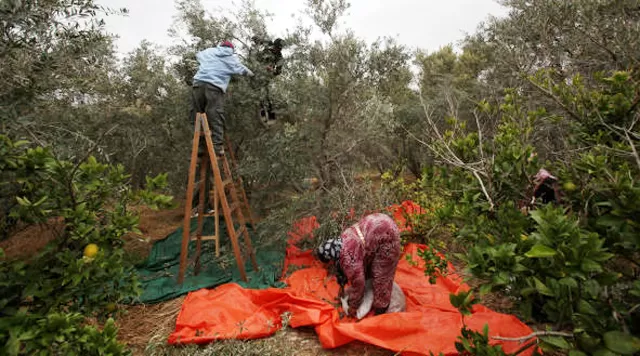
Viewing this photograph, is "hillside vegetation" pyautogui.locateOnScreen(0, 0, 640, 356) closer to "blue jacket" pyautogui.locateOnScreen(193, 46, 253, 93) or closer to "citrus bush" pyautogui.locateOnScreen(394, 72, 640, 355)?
"citrus bush" pyautogui.locateOnScreen(394, 72, 640, 355)

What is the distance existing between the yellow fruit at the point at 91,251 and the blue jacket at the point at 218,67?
309 centimetres

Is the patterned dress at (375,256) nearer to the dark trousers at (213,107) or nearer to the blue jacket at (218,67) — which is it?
the dark trousers at (213,107)

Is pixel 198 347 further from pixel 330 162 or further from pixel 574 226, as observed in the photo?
pixel 330 162

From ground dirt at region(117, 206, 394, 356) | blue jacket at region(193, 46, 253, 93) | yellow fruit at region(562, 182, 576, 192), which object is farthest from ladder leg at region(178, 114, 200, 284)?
yellow fruit at region(562, 182, 576, 192)

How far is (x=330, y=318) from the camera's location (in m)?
2.97

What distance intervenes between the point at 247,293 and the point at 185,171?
140 inches

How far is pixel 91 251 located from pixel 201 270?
9.58 feet

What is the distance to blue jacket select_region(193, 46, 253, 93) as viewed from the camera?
13.5 ft

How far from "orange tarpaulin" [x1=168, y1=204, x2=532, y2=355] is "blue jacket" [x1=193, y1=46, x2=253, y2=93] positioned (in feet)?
8.95

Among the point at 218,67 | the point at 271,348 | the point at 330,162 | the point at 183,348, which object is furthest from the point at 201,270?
the point at 218,67

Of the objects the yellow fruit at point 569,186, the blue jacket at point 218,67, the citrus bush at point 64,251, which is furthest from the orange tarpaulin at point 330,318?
the blue jacket at point 218,67

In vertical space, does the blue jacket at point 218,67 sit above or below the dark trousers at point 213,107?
above

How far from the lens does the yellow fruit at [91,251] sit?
59.0 inches

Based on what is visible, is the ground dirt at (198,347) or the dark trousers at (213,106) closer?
the ground dirt at (198,347)
